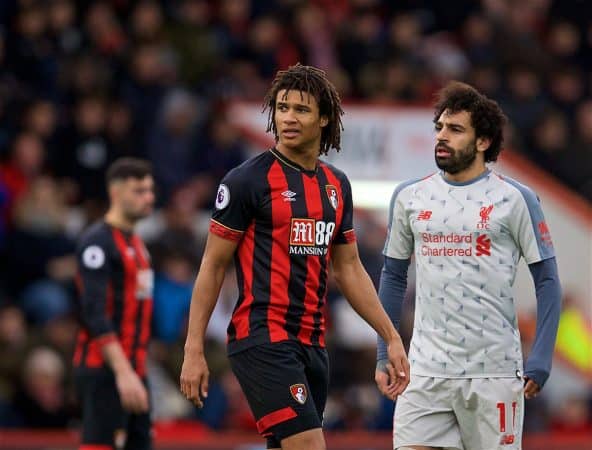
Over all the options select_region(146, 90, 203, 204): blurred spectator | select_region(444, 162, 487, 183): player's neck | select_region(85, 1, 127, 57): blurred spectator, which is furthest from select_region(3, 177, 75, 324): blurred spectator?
select_region(444, 162, 487, 183): player's neck

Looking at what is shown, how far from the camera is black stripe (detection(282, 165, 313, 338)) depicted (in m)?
6.54

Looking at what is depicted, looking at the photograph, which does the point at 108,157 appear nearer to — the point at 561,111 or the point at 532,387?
the point at 561,111

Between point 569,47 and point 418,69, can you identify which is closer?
point 418,69

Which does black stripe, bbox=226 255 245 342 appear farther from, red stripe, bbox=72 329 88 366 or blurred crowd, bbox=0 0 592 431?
blurred crowd, bbox=0 0 592 431

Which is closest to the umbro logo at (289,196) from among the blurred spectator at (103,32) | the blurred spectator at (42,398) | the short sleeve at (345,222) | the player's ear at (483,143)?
the short sleeve at (345,222)

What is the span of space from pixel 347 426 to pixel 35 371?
125 inches

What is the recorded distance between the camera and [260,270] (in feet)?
21.4

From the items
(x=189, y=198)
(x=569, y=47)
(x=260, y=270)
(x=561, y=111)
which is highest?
(x=569, y=47)

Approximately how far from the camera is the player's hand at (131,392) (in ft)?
27.1

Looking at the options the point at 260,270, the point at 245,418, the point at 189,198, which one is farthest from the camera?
the point at 189,198

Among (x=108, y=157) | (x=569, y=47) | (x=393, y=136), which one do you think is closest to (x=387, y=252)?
(x=108, y=157)

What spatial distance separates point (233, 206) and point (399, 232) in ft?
3.68

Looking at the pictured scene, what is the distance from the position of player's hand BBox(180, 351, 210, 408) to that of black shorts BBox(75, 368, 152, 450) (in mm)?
2342

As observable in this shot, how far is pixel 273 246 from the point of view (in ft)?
21.4
